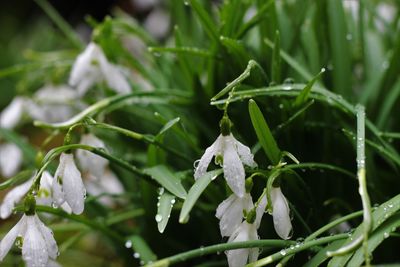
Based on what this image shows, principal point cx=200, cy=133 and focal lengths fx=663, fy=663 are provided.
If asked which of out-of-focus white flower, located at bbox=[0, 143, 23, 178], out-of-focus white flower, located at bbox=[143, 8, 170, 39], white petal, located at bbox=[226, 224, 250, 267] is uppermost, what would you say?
out-of-focus white flower, located at bbox=[143, 8, 170, 39]

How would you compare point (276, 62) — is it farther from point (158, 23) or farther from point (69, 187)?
point (158, 23)

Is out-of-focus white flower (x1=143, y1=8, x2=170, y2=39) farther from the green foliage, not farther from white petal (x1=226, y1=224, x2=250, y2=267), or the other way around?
white petal (x1=226, y1=224, x2=250, y2=267)

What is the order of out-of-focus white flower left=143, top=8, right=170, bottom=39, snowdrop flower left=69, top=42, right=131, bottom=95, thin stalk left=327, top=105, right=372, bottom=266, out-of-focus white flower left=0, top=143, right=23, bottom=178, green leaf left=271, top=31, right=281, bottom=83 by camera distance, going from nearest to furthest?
1. thin stalk left=327, top=105, right=372, bottom=266
2. green leaf left=271, top=31, right=281, bottom=83
3. snowdrop flower left=69, top=42, right=131, bottom=95
4. out-of-focus white flower left=0, top=143, right=23, bottom=178
5. out-of-focus white flower left=143, top=8, right=170, bottom=39

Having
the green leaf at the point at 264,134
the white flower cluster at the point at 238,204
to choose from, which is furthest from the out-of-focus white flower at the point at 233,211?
the green leaf at the point at 264,134

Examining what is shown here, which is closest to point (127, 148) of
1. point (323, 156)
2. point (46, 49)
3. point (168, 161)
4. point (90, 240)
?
point (168, 161)

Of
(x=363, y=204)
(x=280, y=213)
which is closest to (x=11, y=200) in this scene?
(x=280, y=213)

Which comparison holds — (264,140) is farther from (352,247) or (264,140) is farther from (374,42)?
(374,42)

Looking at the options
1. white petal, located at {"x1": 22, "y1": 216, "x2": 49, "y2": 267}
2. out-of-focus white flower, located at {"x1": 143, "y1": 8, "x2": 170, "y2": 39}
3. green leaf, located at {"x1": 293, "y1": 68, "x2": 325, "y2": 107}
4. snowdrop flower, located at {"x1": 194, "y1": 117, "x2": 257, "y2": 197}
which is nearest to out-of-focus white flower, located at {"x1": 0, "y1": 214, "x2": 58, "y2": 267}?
white petal, located at {"x1": 22, "y1": 216, "x2": 49, "y2": 267}
